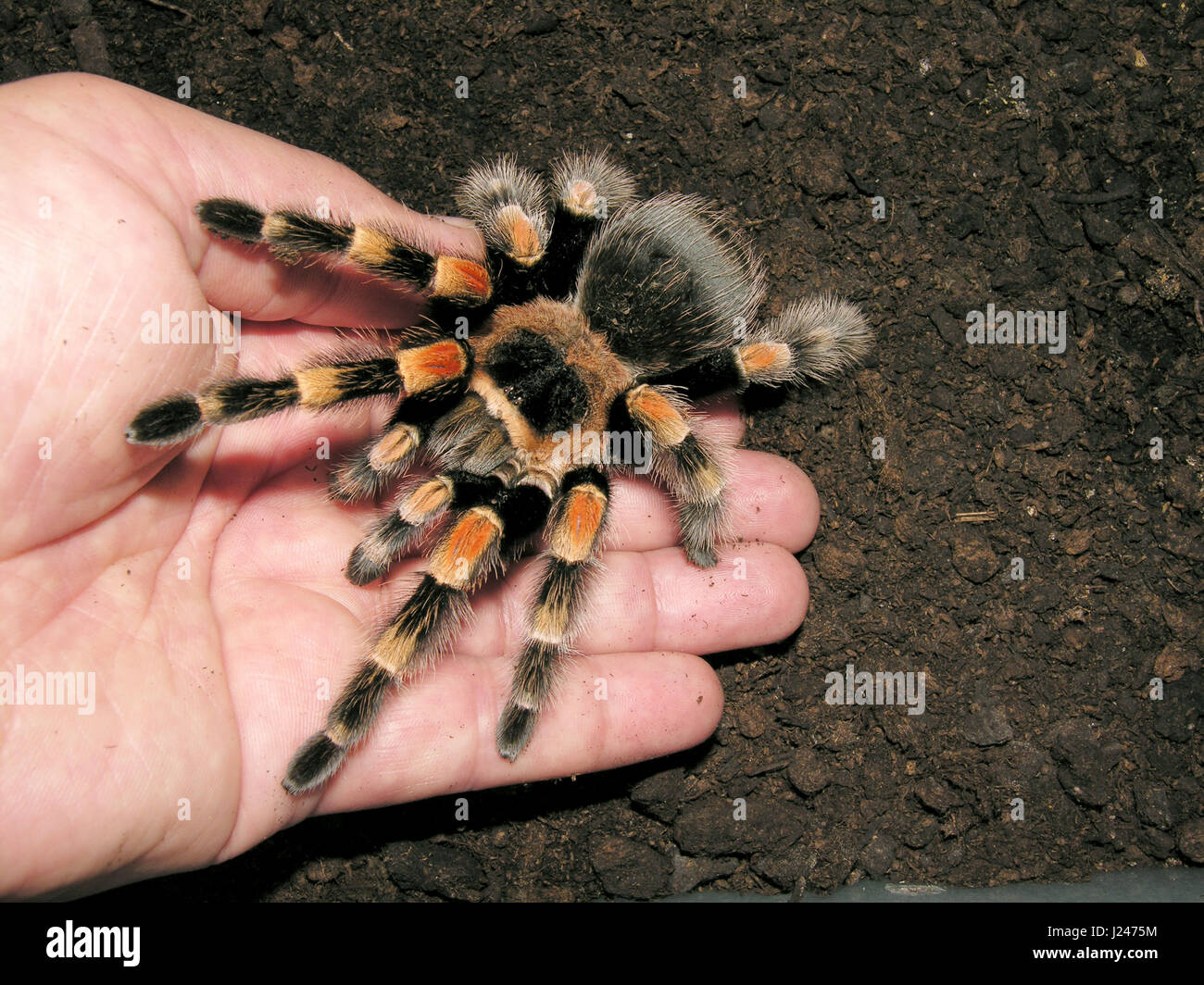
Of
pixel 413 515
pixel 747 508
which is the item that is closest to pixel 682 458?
pixel 747 508

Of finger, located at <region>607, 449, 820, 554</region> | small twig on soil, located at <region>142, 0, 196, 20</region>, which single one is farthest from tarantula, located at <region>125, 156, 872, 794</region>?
small twig on soil, located at <region>142, 0, 196, 20</region>

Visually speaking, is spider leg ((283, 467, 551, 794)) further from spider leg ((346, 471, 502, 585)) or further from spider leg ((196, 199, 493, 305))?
spider leg ((196, 199, 493, 305))

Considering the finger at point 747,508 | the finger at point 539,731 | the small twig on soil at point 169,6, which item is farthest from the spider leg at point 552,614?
the small twig on soil at point 169,6

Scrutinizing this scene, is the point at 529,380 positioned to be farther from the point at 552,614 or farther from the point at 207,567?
the point at 207,567

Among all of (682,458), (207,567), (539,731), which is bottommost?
(539,731)
